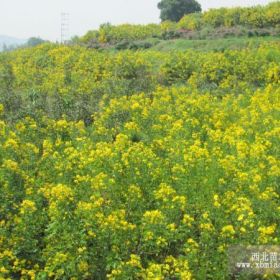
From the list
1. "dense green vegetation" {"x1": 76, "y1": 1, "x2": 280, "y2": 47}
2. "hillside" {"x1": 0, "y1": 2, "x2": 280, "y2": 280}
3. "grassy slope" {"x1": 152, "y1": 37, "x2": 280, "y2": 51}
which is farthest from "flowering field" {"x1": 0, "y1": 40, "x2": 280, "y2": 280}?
"dense green vegetation" {"x1": 76, "y1": 1, "x2": 280, "y2": 47}

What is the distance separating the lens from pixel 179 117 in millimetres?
11156

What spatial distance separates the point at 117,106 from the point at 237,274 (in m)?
7.15

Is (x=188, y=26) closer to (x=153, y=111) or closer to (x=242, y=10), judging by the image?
(x=242, y=10)

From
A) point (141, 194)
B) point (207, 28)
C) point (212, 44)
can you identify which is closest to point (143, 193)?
point (141, 194)

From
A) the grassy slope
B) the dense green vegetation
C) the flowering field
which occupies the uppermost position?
the dense green vegetation

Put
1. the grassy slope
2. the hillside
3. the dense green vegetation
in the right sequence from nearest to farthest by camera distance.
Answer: the hillside → the grassy slope → the dense green vegetation

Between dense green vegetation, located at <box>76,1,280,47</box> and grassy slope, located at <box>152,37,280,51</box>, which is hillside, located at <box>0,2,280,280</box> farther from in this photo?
dense green vegetation, located at <box>76,1,280,47</box>

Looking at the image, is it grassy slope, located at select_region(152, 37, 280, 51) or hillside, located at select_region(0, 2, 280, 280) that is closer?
hillside, located at select_region(0, 2, 280, 280)

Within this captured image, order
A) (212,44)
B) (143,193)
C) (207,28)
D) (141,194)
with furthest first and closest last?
(207,28), (212,44), (143,193), (141,194)

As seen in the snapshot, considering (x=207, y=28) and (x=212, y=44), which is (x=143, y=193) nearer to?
(x=212, y=44)

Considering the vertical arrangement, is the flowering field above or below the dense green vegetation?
below

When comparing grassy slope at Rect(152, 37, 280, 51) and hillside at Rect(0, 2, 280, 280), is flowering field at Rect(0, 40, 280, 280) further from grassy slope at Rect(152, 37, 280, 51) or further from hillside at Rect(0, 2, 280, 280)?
grassy slope at Rect(152, 37, 280, 51)

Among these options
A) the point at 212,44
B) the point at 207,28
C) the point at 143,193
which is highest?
the point at 207,28

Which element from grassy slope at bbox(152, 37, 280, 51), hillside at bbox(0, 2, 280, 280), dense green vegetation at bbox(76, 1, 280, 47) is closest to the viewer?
hillside at bbox(0, 2, 280, 280)
